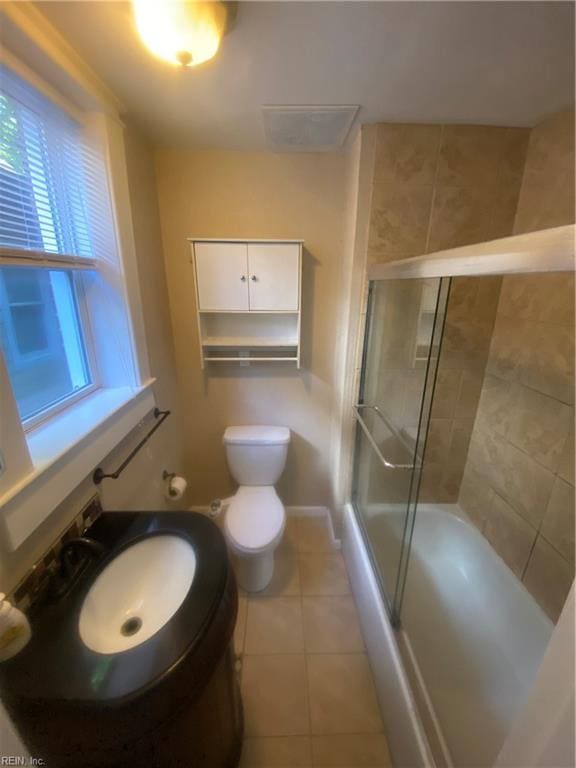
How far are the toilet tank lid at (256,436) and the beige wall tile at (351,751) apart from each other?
123cm

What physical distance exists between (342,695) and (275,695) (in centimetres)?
28

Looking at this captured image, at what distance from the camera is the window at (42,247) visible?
0.85 meters

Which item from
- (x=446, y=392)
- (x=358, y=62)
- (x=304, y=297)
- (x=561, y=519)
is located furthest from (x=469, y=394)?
(x=358, y=62)

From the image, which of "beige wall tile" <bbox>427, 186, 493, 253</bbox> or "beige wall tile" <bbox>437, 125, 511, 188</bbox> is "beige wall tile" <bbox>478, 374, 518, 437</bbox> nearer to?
"beige wall tile" <bbox>427, 186, 493, 253</bbox>

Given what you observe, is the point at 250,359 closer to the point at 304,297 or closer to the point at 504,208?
the point at 304,297

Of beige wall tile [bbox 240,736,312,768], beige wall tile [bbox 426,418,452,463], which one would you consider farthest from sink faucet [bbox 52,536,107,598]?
beige wall tile [bbox 426,418,452,463]

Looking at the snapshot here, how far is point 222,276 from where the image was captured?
1.58 metres

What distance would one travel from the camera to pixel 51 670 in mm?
635

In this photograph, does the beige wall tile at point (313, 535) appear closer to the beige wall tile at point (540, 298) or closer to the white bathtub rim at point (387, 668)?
the white bathtub rim at point (387, 668)

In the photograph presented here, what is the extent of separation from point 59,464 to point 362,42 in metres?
1.47

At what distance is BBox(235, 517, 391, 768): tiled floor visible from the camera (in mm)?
1100

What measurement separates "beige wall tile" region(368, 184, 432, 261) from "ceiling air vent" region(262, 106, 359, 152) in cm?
29

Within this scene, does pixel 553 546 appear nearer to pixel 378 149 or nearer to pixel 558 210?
pixel 558 210

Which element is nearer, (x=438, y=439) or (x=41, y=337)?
(x=41, y=337)
